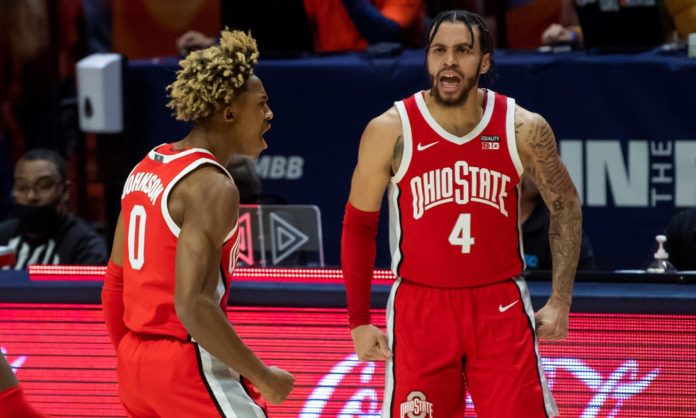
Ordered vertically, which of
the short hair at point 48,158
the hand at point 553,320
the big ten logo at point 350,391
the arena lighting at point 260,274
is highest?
the short hair at point 48,158

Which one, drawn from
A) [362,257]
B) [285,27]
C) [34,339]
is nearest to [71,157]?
[285,27]

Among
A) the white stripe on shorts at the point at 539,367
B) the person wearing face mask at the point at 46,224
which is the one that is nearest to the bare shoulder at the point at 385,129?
the white stripe on shorts at the point at 539,367

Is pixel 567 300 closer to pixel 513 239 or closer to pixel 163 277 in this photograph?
pixel 513 239

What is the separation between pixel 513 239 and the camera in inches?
121

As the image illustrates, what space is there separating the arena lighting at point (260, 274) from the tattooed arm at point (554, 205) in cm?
79

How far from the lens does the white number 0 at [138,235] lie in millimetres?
2625

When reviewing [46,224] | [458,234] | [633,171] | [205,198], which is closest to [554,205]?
[458,234]

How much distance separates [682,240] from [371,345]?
6.79 ft

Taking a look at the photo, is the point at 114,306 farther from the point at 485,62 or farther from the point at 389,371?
the point at 485,62

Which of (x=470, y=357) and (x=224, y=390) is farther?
(x=470, y=357)

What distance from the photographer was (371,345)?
309cm

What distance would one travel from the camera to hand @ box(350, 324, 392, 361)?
10.1 ft

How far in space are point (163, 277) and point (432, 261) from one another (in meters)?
0.87

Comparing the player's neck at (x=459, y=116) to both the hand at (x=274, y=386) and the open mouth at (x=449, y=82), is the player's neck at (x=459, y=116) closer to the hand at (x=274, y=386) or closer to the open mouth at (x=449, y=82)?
the open mouth at (x=449, y=82)
